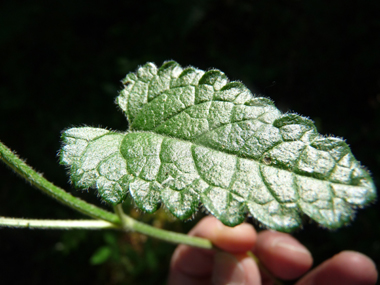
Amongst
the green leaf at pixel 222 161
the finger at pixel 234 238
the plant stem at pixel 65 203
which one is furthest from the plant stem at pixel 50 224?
the finger at pixel 234 238

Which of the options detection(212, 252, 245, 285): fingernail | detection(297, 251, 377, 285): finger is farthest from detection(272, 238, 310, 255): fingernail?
detection(212, 252, 245, 285): fingernail

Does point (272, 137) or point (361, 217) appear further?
point (361, 217)

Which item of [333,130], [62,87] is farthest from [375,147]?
[62,87]

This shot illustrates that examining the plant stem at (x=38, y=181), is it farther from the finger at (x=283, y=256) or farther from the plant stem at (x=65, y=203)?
the finger at (x=283, y=256)

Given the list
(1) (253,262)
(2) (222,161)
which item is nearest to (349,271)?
(1) (253,262)

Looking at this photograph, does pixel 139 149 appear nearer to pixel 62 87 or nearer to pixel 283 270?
pixel 283 270

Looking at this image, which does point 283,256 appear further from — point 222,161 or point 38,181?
point 38,181

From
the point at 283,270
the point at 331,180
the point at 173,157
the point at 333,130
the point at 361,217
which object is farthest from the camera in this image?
the point at 333,130
